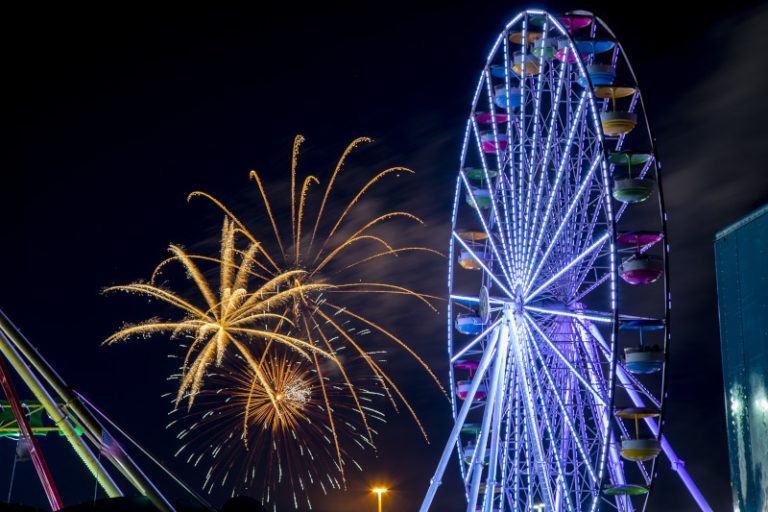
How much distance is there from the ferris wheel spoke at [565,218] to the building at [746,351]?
413 cm

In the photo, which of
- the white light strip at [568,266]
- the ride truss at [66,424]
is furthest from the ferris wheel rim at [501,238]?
the ride truss at [66,424]

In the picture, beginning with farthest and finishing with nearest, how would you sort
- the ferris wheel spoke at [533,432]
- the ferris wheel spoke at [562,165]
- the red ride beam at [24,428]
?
1. the ferris wheel spoke at [533,432]
2. the ferris wheel spoke at [562,165]
3. the red ride beam at [24,428]

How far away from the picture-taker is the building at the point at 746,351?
1961 centimetres

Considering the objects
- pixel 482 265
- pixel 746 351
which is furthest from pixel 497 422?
pixel 746 351

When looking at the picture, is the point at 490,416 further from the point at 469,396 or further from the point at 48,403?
the point at 48,403

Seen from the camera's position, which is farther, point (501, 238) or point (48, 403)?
point (501, 238)

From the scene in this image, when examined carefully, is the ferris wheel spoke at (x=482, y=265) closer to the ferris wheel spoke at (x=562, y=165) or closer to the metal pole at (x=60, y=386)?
the ferris wheel spoke at (x=562, y=165)

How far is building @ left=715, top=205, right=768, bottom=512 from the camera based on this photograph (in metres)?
19.6

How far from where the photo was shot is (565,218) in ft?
83.3

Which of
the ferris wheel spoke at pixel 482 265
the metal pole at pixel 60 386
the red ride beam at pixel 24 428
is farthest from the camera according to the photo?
the ferris wheel spoke at pixel 482 265

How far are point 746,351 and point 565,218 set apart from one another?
20.5ft

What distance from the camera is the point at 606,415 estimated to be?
24.6m

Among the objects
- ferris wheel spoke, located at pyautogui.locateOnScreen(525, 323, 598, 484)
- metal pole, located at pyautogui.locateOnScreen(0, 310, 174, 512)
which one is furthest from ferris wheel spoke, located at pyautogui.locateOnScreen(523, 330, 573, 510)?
metal pole, located at pyautogui.locateOnScreen(0, 310, 174, 512)

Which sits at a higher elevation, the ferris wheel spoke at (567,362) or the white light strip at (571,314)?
the white light strip at (571,314)
